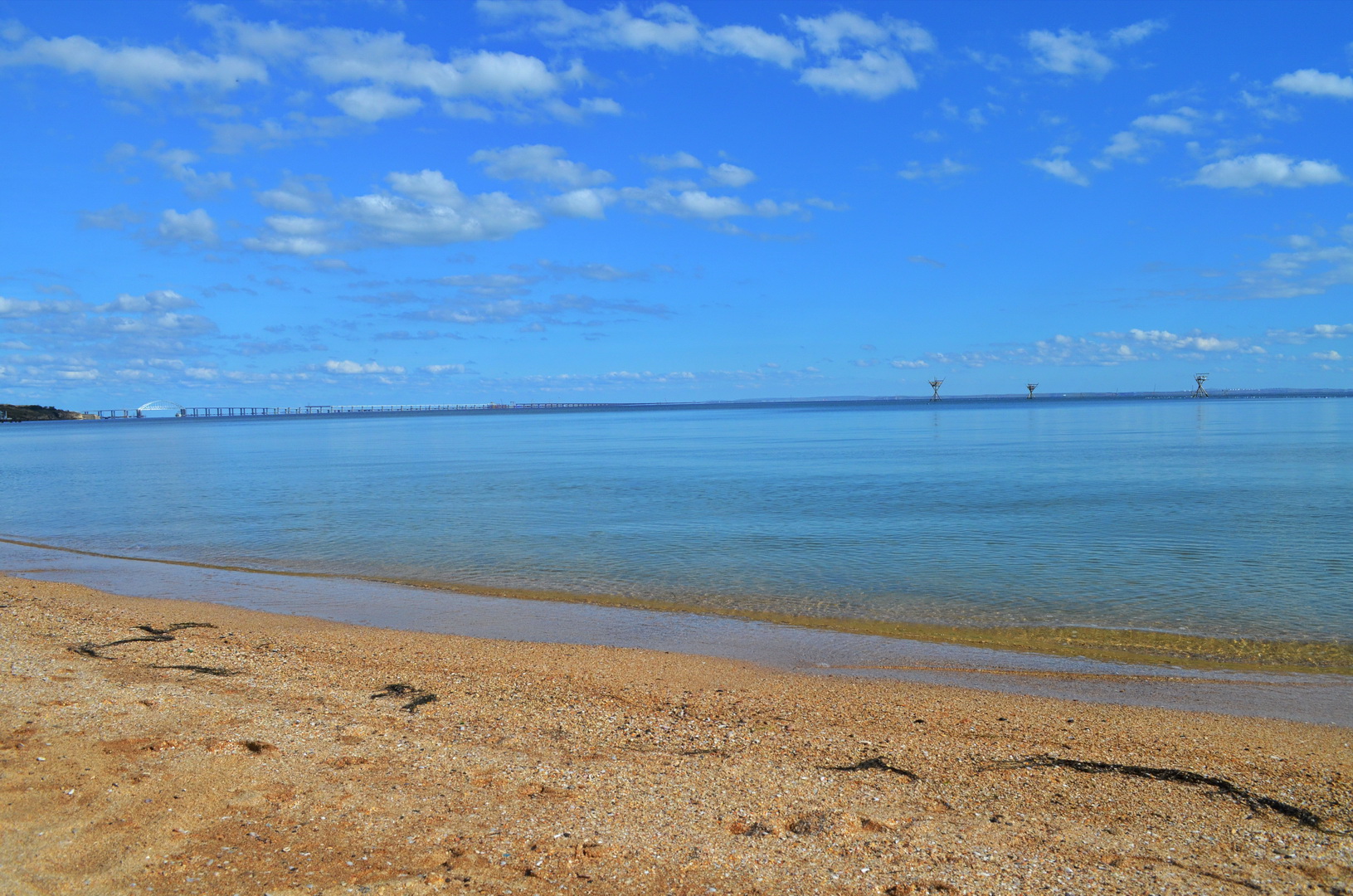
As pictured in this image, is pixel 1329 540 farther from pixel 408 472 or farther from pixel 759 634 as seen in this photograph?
pixel 408 472

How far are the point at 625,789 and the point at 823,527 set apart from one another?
15.8 meters

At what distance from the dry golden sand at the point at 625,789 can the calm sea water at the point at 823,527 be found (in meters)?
5.17

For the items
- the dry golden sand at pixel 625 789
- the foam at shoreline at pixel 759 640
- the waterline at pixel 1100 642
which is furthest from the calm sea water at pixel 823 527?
the dry golden sand at pixel 625 789

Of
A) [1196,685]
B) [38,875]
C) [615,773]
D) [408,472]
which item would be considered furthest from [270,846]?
[408,472]

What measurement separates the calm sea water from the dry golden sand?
517cm

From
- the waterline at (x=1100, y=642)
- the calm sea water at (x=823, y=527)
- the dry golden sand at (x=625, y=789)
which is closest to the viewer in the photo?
the dry golden sand at (x=625, y=789)

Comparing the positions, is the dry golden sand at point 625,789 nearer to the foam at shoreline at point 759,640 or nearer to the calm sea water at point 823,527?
the foam at shoreline at point 759,640

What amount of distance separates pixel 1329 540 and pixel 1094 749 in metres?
14.7

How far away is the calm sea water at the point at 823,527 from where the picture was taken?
13.9m

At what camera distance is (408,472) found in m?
40.9

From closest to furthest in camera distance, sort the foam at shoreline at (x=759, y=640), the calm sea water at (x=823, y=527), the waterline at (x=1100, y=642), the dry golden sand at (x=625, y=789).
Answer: the dry golden sand at (x=625, y=789)
the foam at shoreline at (x=759, y=640)
the waterline at (x=1100, y=642)
the calm sea water at (x=823, y=527)

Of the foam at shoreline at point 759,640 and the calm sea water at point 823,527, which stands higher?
the calm sea water at point 823,527

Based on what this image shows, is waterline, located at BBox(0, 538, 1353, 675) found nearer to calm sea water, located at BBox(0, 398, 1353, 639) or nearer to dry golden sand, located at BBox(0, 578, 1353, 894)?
calm sea water, located at BBox(0, 398, 1353, 639)

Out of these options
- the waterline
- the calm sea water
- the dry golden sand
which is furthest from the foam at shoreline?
the calm sea water
